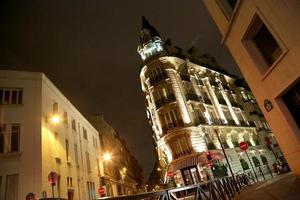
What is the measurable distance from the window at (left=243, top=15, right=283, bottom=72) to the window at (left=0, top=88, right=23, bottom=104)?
49.9 feet

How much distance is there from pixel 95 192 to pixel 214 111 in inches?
838

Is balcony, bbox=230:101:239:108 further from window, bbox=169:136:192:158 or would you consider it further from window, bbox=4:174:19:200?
window, bbox=4:174:19:200

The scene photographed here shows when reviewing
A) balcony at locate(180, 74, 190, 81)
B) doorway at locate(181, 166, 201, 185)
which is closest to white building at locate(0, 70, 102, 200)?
doorway at locate(181, 166, 201, 185)

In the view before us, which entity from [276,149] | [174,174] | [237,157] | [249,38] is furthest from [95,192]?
[276,149]

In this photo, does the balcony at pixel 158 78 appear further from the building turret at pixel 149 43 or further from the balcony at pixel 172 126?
the balcony at pixel 172 126

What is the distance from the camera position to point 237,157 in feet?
104

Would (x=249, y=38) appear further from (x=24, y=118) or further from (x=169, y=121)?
(x=169, y=121)

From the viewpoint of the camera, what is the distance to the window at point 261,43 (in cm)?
942

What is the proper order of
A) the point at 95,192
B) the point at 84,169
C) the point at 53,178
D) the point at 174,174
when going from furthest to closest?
the point at 174,174
the point at 95,192
the point at 84,169
the point at 53,178

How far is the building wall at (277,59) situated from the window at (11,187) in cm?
1431

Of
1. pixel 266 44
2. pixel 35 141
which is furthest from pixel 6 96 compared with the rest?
pixel 266 44

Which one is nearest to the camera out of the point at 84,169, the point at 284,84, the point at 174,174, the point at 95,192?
the point at 284,84

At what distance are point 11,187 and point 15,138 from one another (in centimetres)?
311

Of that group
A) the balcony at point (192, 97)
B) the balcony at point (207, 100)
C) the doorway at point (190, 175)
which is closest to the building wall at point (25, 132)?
the doorway at point (190, 175)
